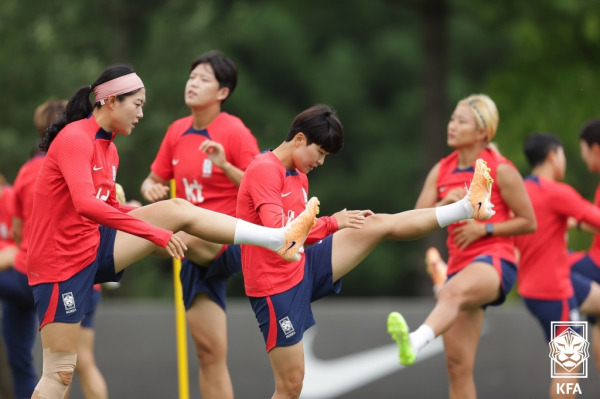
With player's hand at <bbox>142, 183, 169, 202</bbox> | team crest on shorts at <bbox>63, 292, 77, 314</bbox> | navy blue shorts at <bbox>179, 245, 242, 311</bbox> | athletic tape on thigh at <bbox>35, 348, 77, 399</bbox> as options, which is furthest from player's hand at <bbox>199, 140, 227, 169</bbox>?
athletic tape on thigh at <bbox>35, 348, 77, 399</bbox>

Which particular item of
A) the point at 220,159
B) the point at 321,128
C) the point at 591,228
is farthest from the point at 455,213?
the point at 591,228

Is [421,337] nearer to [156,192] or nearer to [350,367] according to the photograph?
[156,192]

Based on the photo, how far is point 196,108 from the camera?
22.1ft

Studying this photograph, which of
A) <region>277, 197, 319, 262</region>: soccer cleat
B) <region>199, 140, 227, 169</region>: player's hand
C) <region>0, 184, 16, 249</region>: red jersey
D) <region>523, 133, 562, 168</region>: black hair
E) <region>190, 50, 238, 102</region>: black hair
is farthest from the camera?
<region>0, 184, 16, 249</region>: red jersey

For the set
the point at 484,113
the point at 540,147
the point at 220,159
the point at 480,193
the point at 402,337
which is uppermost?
the point at 484,113

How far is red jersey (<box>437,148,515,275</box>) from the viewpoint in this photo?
6.70 m

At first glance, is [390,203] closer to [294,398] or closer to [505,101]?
[505,101]

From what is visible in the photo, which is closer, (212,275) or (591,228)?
(212,275)

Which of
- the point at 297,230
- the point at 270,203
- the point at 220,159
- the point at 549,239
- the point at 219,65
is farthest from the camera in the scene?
the point at 549,239

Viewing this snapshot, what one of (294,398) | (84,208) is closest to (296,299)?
(294,398)

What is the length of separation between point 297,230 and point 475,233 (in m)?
1.67

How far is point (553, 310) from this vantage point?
290 inches

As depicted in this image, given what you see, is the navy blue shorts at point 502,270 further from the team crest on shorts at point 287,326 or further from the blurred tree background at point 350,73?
the blurred tree background at point 350,73

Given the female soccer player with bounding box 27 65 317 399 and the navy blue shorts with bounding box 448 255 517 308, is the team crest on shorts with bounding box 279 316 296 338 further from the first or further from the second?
the navy blue shorts with bounding box 448 255 517 308
